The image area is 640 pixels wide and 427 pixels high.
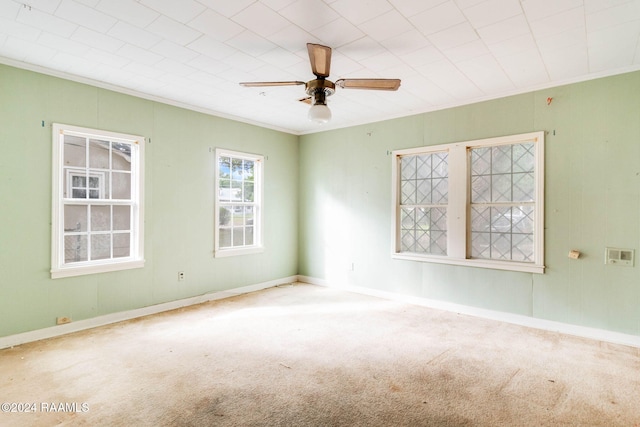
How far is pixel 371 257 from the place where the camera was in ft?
17.0

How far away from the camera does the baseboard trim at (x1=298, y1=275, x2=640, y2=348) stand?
3.33 m

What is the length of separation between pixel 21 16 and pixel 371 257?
A: 4.58 meters

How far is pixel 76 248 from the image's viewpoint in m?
4.00

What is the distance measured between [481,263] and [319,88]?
2.94m

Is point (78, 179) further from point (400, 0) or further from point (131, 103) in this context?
point (400, 0)

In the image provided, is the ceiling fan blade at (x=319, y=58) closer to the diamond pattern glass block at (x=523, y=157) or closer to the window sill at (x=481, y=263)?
the diamond pattern glass block at (x=523, y=157)

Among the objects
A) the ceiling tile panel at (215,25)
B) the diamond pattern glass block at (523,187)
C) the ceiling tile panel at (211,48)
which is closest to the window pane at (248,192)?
the ceiling tile panel at (211,48)

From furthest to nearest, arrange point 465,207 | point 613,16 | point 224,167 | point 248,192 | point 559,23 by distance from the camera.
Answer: point 248,192 < point 224,167 < point 465,207 < point 559,23 < point 613,16

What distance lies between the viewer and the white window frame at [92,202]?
343cm

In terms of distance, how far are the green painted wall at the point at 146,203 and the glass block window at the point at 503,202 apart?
121 inches

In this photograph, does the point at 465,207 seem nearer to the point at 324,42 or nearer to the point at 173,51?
the point at 324,42

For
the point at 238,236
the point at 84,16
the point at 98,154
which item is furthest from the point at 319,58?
the point at 98,154

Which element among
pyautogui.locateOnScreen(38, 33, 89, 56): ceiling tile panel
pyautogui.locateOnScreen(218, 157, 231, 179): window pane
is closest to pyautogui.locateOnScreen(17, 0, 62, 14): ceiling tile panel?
pyautogui.locateOnScreen(38, 33, 89, 56): ceiling tile panel

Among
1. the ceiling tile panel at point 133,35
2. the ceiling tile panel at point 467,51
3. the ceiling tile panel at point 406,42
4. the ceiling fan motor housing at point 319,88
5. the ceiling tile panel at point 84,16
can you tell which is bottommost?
the ceiling fan motor housing at point 319,88
